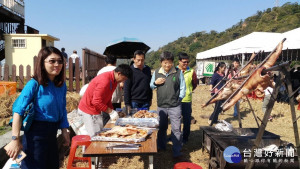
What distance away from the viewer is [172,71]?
151 inches

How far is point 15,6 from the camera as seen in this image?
1691cm

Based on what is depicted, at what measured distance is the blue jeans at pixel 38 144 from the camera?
189 centimetres

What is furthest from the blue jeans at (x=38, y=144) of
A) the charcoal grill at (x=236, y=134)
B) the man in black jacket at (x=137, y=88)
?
the charcoal grill at (x=236, y=134)

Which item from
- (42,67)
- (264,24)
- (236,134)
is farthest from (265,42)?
(264,24)

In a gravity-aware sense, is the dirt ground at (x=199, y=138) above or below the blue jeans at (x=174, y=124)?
below

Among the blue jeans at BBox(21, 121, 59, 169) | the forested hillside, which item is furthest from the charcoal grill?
the forested hillside

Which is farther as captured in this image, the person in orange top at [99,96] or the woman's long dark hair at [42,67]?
the person in orange top at [99,96]

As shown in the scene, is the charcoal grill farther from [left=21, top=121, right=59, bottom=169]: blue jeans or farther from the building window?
the building window

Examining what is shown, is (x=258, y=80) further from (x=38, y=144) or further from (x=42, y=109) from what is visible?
(x=38, y=144)

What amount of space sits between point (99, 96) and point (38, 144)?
97 cm

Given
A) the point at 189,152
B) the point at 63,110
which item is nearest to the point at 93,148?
the point at 63,110

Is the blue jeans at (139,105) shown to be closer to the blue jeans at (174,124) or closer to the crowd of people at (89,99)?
the crowd of people at (89,99)

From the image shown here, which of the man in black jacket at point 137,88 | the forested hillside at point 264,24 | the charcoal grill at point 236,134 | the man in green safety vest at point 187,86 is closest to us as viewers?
the charcoal grill at point 236,134

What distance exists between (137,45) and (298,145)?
6450 mm
